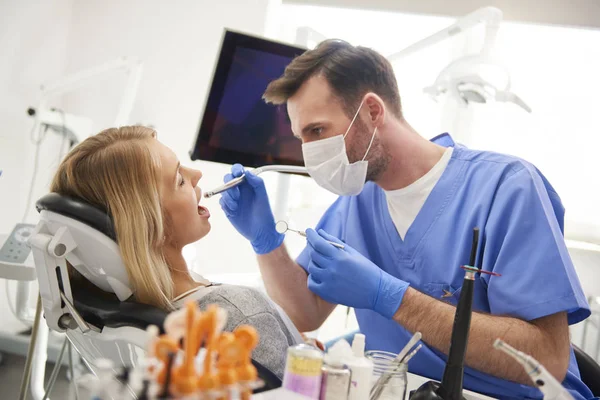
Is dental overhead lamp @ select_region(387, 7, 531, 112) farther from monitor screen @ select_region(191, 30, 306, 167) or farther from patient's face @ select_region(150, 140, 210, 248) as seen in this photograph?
patient's face @ select_region(150, 140, 210, 248)

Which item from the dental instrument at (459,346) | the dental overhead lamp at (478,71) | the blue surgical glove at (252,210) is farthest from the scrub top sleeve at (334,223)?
the dental instrument at (459,346)

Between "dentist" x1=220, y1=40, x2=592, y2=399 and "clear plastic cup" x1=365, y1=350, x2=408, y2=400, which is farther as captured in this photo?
"dentist" x1=220, y1=40, x2=592, y2=399

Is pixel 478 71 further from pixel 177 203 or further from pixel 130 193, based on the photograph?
pixel 130 193

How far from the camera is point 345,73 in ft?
5.19

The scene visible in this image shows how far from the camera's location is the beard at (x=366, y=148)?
1.58m

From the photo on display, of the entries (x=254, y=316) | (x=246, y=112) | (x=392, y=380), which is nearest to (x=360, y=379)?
(x=392, y=380)

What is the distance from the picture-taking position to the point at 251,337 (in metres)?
0.55

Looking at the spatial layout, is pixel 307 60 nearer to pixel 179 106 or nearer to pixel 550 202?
pixel 550 202

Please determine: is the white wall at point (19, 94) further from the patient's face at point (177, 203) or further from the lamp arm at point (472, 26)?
the lamp arm at point (472, 26)

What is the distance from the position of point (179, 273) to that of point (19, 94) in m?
2.13

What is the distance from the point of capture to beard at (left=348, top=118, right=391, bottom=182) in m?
1.58

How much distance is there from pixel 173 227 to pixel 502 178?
2.86 ft

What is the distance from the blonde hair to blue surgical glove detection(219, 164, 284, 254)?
39 cm

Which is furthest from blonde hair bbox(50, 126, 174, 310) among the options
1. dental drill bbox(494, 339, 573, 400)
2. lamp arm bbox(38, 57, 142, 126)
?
lamp arm bbox(38, 57, 142, 126)
